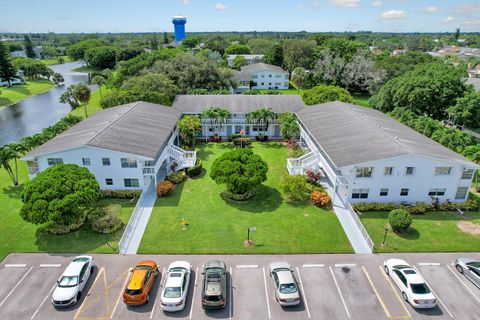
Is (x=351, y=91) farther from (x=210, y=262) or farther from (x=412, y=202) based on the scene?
(x=210, y=262)

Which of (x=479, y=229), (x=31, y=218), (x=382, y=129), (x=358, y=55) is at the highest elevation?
(x=358, y=55)

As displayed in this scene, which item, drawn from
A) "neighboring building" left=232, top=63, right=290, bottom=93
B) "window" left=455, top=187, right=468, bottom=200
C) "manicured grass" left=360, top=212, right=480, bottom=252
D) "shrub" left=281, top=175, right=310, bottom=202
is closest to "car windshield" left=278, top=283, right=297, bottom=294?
"manicured grass" left=360, top=212, right=480, bottom=252

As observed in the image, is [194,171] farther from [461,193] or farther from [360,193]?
[461,193]

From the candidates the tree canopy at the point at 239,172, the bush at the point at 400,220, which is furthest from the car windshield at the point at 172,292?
the bush at the point at 400,220

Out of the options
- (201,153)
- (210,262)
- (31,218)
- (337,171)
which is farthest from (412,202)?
(31,218)

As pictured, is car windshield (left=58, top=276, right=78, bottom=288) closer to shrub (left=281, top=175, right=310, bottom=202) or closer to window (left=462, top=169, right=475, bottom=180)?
shrub (left=281, top=175, right=310, bottom=202)

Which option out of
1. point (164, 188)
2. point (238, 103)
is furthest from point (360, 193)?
point (238, 103)

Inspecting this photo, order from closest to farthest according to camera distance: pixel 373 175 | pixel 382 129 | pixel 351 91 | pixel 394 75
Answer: pixel 373 175 < pixel 382 129 < pixel 394 75 < pixel 351 91
